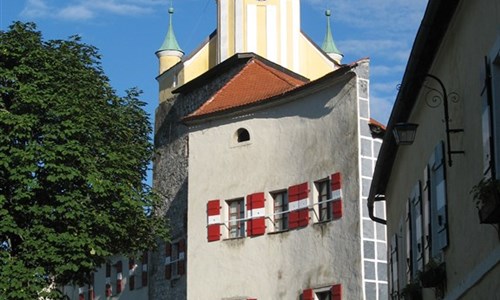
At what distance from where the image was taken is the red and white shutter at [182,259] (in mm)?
38500

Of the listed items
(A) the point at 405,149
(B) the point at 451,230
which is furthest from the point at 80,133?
(B) the point at 451,230

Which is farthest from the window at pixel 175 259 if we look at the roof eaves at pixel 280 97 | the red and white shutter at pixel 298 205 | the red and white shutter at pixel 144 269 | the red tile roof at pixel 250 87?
the red and white shutter at pixel 298 205

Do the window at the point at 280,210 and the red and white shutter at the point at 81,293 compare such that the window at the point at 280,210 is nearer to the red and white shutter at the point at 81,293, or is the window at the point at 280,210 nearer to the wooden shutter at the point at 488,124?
the red and white shutter at the point at 81,293

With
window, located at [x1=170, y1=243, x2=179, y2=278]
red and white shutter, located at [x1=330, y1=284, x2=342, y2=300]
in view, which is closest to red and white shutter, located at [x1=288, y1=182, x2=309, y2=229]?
red and white shutter, located at [x1=330, y1=284, x2=342, y2=300]

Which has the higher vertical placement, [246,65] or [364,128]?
[246,65]

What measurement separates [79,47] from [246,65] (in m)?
7.52

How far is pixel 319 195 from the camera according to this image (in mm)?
31734

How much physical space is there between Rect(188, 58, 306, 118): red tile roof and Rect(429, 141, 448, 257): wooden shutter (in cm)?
1907

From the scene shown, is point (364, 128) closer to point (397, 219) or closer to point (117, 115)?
point (117, 115)

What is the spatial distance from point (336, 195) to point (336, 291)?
2697mm

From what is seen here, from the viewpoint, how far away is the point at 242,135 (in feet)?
115

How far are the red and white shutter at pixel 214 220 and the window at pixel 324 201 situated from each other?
4.05 meters

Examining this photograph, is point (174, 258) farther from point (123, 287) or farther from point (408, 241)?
point (408, 241)

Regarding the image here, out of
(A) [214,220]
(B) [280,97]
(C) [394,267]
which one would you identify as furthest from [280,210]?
(C) [394,267]
